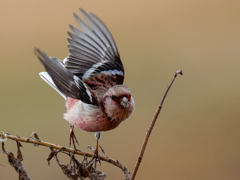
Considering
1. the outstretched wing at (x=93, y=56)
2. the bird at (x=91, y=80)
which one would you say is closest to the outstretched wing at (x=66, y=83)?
the bird at (x=91, y=80)

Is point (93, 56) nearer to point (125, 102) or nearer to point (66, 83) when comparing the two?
point (66, 83)

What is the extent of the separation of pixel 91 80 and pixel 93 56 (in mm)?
232

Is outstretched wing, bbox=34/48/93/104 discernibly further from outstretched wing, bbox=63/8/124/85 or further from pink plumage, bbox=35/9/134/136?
outstretched wing, bbox=63/8/124/85

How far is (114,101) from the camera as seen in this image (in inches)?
61.8

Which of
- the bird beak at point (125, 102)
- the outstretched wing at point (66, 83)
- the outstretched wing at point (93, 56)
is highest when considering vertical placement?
the outstretched wing at point (93, 56)

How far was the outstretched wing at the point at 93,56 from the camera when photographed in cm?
201

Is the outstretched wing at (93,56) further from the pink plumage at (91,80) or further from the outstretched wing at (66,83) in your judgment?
the outstretched wing at (66,83)

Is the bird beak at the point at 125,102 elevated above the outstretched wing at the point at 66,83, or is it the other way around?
the outstretched wing at the point at 66,83

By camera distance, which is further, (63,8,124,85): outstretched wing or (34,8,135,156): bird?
(63,8,124,85): outstretched wing

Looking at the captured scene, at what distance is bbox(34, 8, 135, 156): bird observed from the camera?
157 centimetres

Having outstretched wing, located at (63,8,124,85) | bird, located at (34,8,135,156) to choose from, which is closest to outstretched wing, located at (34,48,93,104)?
bird, located at (34,8,135,156)

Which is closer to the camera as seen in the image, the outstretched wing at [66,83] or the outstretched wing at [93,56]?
the outstretched wing at [66,83]

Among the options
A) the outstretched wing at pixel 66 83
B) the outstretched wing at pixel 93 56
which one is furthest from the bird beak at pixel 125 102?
the outstretched wing at pixel 93 56

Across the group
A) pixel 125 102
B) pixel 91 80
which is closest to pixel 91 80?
pixel 91 80
